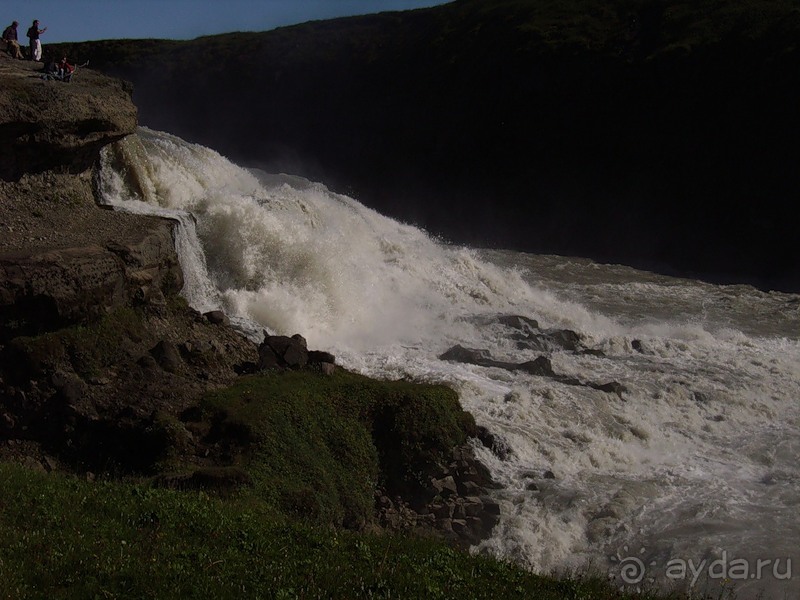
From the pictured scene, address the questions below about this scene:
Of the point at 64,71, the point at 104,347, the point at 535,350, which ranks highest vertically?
the point at 64,71

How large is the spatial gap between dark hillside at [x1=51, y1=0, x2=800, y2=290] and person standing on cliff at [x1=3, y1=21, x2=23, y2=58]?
25.9 metres

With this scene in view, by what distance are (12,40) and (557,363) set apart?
53.6 ft

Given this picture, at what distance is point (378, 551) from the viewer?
7277 millimetres

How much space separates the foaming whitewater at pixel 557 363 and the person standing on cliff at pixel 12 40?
379 cm

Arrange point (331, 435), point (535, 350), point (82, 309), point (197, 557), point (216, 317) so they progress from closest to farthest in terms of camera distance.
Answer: point (197, 557) → point (331, 435) → point (82, 309) → point (216, 317) → point (535, 350)

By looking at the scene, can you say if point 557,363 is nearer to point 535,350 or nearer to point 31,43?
point 535,350

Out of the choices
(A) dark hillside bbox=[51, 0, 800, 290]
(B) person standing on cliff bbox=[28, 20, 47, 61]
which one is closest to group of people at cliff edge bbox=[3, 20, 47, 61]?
(B) person standing on cliff bbox=[28, 20, 47, 61]

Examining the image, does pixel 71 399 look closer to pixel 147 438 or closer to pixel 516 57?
pixel 147 438

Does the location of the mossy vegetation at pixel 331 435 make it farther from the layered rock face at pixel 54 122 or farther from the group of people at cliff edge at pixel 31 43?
the group of people at cliff edge at pixel 31 43

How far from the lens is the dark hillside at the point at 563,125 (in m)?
40.1

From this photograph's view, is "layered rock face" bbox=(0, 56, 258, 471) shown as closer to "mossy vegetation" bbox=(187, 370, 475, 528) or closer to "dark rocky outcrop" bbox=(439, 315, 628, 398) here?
"mossy vegetation" bbox=(187, 370, 475, 528)

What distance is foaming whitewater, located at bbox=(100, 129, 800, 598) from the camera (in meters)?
12.0

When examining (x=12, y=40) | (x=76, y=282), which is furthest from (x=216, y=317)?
(x=12, y=40)

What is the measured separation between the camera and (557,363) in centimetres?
1852
